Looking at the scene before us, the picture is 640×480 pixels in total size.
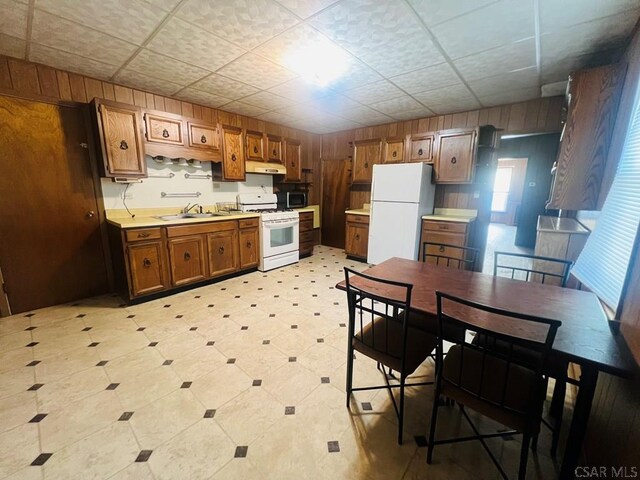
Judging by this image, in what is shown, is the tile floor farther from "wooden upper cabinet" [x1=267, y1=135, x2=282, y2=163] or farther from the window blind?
"wooden upper cabinet" [x1=267, y1=135, x2=282, y2=163]

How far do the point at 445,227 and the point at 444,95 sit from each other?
1.78 meters

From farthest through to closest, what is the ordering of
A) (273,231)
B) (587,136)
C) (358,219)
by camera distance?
(358,219)
(273,231)
(587,136)

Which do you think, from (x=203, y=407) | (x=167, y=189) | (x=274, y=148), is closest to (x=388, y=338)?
(x=203, y=407)

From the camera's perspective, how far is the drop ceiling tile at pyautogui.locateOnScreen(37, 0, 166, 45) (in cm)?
171

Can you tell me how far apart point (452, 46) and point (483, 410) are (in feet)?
8.65

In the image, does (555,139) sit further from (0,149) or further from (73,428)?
(0,149)

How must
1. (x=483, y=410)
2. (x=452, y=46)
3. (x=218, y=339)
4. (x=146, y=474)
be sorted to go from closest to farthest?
(x=483, y=410) → (x=146, y=474) → (x=452, y=46) → (x=218, y=339)

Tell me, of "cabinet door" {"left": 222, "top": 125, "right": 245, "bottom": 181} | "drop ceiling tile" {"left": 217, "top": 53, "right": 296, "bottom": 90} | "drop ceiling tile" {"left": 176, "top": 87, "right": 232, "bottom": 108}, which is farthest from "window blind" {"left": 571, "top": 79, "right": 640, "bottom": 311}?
"cabinet door" {"left": 222, "top": 125, "right": 245, "bottom": 181}

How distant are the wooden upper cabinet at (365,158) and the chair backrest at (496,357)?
12.6 feet

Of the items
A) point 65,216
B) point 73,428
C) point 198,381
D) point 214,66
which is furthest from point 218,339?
point 214,66

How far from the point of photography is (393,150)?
4.46 meters

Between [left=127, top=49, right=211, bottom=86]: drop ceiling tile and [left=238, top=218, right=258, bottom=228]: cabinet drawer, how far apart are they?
188 centimetres

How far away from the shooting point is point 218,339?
7.88ft

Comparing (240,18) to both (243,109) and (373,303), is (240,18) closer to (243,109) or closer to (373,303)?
(373,303)
